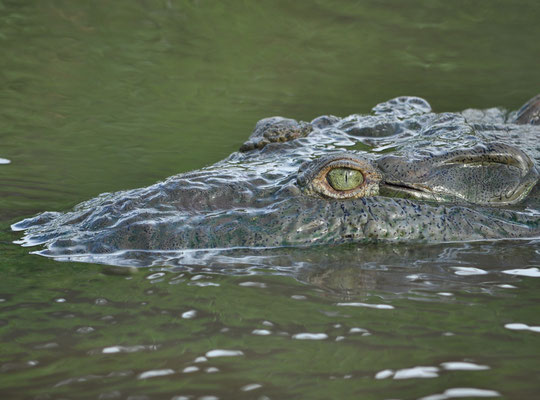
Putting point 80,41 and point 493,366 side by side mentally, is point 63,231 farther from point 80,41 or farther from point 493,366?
point 80,41

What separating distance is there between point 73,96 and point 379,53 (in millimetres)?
5428

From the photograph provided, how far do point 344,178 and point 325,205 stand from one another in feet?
0.73

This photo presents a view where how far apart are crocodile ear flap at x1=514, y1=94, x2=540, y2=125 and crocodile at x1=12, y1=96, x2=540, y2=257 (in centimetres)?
160

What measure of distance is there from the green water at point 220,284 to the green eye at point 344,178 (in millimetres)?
450

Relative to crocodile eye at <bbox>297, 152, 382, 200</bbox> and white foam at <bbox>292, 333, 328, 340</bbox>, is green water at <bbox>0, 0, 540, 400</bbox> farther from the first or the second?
crocodile eye at <bbox>297, 152, 382, 200</bbox>

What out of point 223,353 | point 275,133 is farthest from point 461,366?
point 275,133

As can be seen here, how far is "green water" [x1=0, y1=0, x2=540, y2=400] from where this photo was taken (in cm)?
238

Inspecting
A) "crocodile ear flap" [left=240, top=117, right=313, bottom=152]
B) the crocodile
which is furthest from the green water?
"crocodile ear flap" [left=240, top=117, right=313, bottom=152]

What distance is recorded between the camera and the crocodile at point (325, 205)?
12.5ft

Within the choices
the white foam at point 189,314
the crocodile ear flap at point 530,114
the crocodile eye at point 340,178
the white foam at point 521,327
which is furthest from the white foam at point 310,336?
the crocodile ear flap at point 530,114

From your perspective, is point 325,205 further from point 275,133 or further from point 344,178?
point 275,133

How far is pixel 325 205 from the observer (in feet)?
13.0

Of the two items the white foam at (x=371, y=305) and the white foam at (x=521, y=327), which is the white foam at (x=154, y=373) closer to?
the white foam at (x=371, y=305)

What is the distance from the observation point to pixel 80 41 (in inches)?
482
